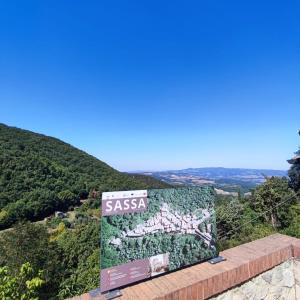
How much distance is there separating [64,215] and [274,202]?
5000 cm

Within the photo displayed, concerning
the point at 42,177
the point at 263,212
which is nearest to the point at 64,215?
the point at 42,177

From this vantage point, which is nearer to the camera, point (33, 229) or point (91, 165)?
point (33, 229)

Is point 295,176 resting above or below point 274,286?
above

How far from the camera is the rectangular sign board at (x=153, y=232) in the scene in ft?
7.72

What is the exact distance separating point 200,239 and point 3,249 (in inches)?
532

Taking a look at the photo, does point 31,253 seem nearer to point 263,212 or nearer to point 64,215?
point 263,212

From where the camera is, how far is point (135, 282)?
2459 mm

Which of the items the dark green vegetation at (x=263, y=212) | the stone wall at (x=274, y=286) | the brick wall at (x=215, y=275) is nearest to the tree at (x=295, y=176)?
the dark green vegetation at (x=263, y=212)

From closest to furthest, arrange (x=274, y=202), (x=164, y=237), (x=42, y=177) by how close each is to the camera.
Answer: (x=164, y=237) < (x=274, y=202) < (x=42, y=177)

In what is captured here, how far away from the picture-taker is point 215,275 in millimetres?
2520

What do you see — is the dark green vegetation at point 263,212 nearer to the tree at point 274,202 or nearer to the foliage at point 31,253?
the tree at point 274,202

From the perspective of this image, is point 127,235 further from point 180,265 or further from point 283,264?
point 283,264

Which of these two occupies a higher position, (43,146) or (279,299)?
(43,146)

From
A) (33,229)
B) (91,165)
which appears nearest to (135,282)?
(33,229)
